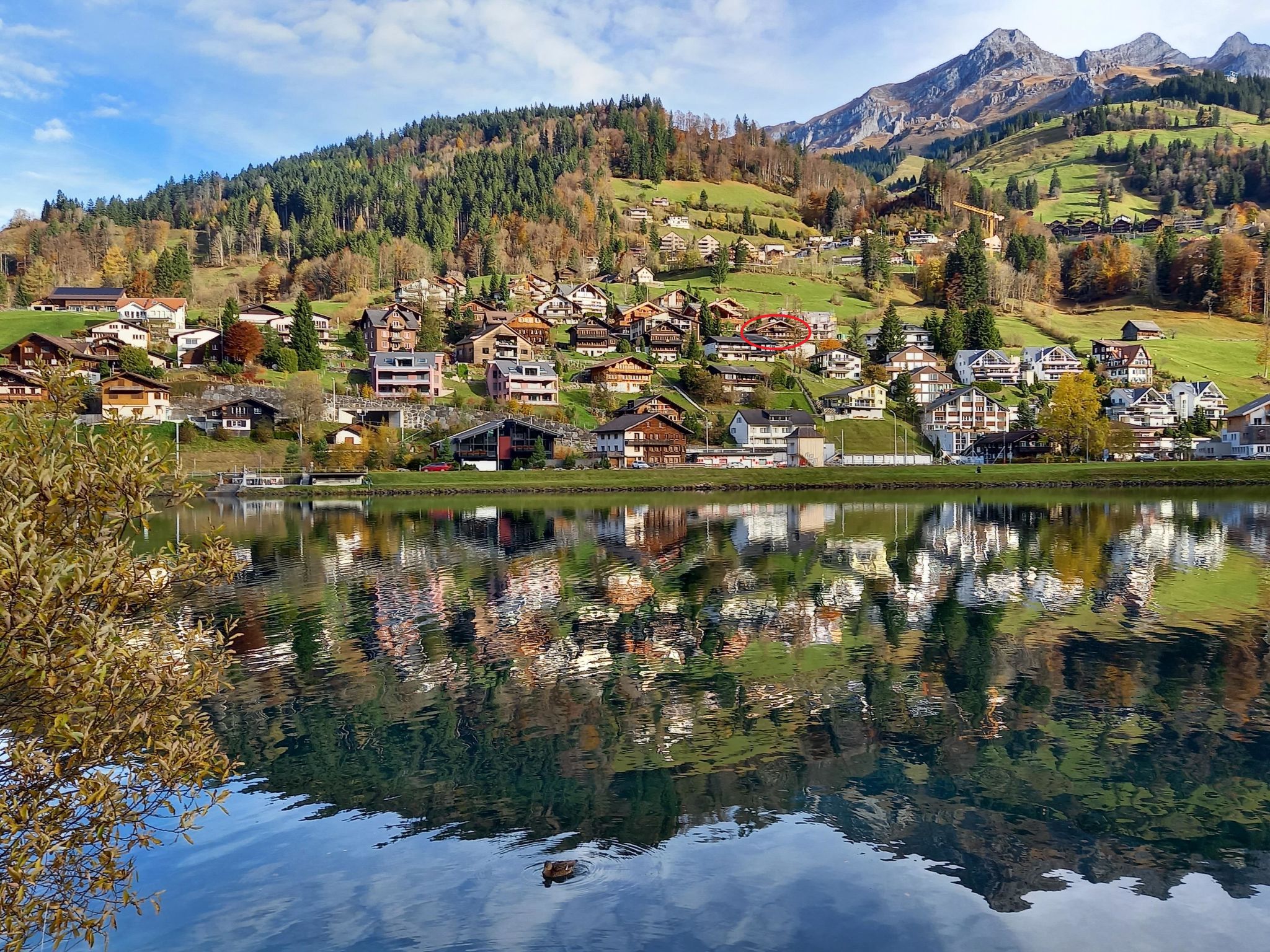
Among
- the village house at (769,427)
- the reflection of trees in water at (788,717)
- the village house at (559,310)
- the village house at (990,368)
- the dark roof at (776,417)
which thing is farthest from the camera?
the village house at (559,310)

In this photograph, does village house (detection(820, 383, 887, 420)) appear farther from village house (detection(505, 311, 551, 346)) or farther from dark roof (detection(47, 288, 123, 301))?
dark roof (detection(47, 288, 123, 301))

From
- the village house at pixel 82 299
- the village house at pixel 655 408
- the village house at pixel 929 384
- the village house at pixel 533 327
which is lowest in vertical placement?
the village house at pixel 655 408

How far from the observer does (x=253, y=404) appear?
91438 mm

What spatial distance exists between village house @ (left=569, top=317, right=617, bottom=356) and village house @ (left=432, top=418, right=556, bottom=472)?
124ft

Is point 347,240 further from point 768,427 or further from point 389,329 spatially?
point 768,427

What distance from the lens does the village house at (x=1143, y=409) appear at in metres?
106

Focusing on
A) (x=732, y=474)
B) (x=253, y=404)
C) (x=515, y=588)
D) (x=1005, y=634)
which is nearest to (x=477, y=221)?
(x=253, y=404)

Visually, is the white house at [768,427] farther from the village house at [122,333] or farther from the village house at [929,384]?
the village house at [122,333]

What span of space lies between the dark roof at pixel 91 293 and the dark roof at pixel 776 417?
100447 mm

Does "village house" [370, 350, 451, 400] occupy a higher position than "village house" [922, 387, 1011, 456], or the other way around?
"village house" [370, 350, 451, 400]

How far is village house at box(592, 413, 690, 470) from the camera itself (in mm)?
94625

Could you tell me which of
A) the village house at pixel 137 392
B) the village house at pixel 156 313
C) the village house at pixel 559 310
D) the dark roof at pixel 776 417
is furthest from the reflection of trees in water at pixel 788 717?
the village house at pixel 559 310

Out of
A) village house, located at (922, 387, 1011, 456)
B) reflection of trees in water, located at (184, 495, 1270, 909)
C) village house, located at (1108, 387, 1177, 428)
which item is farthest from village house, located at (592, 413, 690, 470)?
reflection of trees in water, located at (184, 495, 1270, 909)

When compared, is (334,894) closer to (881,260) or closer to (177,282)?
(177,282)
